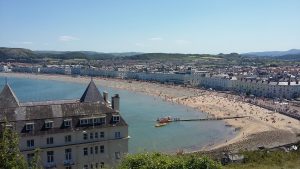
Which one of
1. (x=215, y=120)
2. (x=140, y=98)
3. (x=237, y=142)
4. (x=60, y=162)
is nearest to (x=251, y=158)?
(x=237, y=142)

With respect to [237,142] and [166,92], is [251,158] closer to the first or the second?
[237,142]

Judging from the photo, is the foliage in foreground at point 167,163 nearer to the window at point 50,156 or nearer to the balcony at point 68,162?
the balcony at point 68,162

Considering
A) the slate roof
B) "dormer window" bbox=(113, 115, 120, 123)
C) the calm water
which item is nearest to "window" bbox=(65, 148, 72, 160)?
the slate roof

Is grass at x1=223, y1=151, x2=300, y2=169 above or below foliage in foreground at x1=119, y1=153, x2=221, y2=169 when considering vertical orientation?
below

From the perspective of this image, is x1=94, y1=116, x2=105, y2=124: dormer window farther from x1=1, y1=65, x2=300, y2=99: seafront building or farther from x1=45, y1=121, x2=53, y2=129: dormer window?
x1=1, y1=65, x2=300, y2=99: seafront building

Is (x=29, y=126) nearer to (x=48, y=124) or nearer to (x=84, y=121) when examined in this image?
(x=48, y=124)

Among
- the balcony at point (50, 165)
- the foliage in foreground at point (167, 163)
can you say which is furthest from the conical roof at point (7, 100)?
the foliage in foreground at point (167, 163)

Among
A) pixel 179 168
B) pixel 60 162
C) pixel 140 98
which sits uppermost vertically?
pixel 179 168

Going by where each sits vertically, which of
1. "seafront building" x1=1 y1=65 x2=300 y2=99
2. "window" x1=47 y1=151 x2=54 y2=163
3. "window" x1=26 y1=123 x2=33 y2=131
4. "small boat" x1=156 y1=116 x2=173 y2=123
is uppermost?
"window" x1=26 y1=123 x2=33 y2=131
